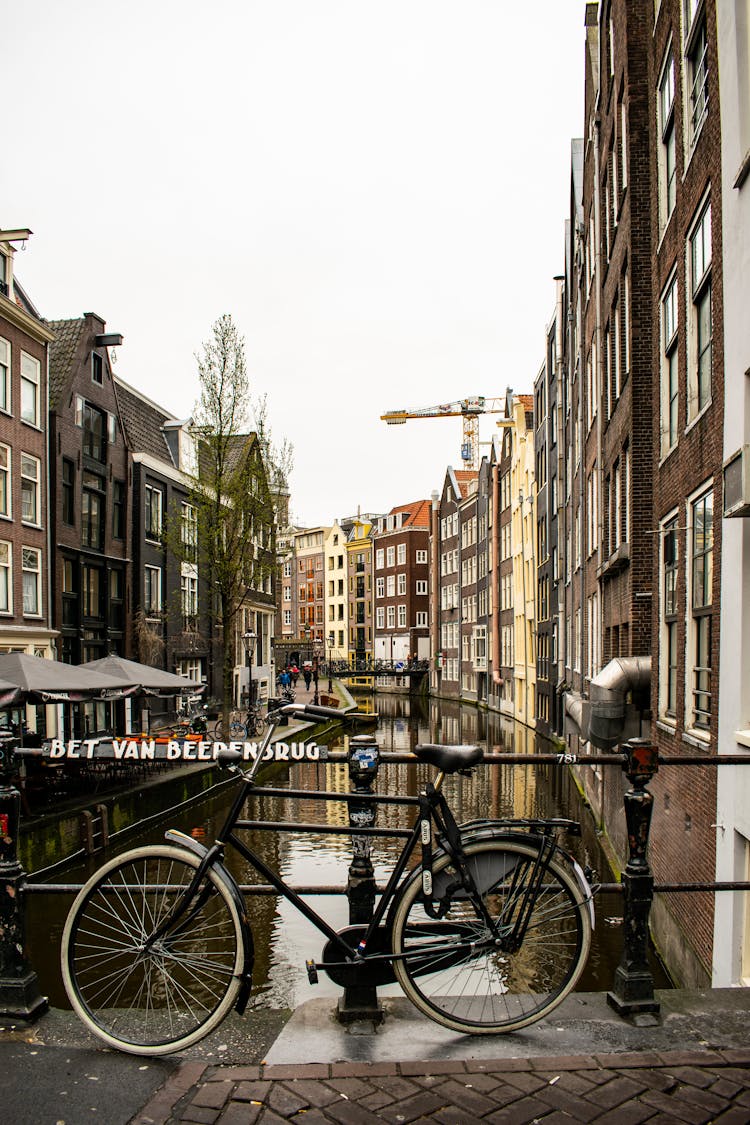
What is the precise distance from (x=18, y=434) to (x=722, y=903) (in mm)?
22112

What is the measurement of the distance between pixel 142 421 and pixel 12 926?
3447 cm

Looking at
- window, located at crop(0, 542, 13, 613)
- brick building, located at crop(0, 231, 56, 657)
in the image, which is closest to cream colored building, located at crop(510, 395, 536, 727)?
brick building, located at crop(0, 231, 56, 657)

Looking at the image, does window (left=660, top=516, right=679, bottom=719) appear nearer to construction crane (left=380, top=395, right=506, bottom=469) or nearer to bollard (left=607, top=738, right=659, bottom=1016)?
bollard (left=607, top=738, right=659, bottom=1016)

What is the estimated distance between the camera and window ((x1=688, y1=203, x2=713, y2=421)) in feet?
30.3

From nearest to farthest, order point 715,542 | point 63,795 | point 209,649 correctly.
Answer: point 715,542
point 63,795
point 209,649

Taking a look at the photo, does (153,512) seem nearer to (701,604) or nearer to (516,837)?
(701,604)

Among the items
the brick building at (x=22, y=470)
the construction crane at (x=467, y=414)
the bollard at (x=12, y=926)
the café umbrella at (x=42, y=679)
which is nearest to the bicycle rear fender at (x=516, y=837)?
the bollard at (x=12, y=926)

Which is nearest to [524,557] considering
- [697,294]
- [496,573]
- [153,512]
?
[496,573]

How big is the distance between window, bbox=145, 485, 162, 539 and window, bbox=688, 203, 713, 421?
86.1 feet

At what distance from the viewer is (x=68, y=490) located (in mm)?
28484

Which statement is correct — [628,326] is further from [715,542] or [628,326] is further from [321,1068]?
[321,1068]

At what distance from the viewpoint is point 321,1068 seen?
322cm

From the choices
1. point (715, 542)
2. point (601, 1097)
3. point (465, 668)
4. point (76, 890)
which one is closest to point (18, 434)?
point (715, 542)

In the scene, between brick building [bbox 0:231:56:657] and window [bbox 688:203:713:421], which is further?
brick building [bbox 0:231:56:657]
